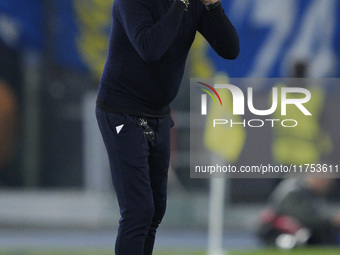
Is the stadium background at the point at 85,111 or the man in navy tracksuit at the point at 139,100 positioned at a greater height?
the stadium background at the point at 85,111

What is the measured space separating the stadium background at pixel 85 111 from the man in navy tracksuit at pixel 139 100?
5138 mm

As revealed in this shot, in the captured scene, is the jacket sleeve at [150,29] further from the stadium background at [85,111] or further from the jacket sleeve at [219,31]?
the stadium background at [85,111]

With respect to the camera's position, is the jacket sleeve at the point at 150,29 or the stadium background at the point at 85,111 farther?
the stadium background at the point at 85,111

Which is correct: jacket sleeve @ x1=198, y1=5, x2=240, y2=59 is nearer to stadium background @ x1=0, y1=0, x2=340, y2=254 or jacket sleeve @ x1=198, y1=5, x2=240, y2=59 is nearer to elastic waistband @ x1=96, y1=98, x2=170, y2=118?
elastic waistband @ x1=96, y1=98, x2=170, y2=118

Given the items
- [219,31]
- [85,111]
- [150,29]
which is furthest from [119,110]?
[85,111]

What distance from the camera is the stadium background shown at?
30.1 feet

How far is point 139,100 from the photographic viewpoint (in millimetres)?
3838

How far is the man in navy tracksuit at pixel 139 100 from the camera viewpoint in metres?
3.75

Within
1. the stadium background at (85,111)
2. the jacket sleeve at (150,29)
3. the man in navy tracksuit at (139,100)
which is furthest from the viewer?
the stadium background at (85,111)

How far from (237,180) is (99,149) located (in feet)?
5.81

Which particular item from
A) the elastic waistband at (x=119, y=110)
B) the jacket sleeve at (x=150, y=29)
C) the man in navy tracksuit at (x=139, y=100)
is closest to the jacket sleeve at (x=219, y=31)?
the man in navy tracksuit at (x=139, y=100)

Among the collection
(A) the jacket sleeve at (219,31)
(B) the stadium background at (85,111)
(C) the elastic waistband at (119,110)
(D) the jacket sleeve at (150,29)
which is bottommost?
(C) the elastic waistband at (119,110)

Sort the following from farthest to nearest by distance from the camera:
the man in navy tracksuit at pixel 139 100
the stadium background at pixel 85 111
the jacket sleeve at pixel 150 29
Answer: the stadium background at pixel 85 111
the man in navy tracksuit at pixel 139 100
the jacket sleeve at pixel 150 29

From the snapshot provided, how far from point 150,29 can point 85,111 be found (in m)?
6.96
